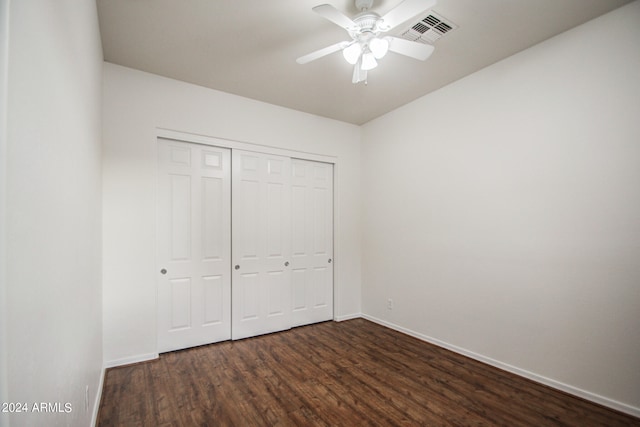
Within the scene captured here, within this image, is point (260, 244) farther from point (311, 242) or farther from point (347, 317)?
point (347, 317)

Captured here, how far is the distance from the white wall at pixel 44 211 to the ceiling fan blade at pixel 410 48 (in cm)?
184

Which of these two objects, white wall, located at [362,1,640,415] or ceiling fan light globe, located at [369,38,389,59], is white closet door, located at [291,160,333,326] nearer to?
white wall, located at [362,1,640,415]

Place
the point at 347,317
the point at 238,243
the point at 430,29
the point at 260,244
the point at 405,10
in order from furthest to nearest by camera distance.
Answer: the point at 347,317 < the point at 260,244 < the point at 238,243 < the point at 430,29 < the point at 405,10

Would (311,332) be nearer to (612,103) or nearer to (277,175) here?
(277,175)

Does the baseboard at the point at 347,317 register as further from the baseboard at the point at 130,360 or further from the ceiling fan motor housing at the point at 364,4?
the ceiling fan motor housing at the point at 364,4

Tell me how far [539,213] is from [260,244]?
290cm

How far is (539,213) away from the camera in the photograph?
2.51 metres

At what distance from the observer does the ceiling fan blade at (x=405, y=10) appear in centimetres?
166

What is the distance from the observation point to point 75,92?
1368 mm

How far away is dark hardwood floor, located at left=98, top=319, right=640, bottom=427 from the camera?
2.02 metres

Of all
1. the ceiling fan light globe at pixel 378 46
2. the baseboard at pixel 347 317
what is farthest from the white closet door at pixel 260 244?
the ceiling fan light globe at pixel 378 46

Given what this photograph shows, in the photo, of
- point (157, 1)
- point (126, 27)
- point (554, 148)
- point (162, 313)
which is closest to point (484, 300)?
point (554, 148)

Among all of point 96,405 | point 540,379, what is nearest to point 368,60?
point 540,379

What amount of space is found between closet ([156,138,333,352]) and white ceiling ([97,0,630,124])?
0.85 metres
